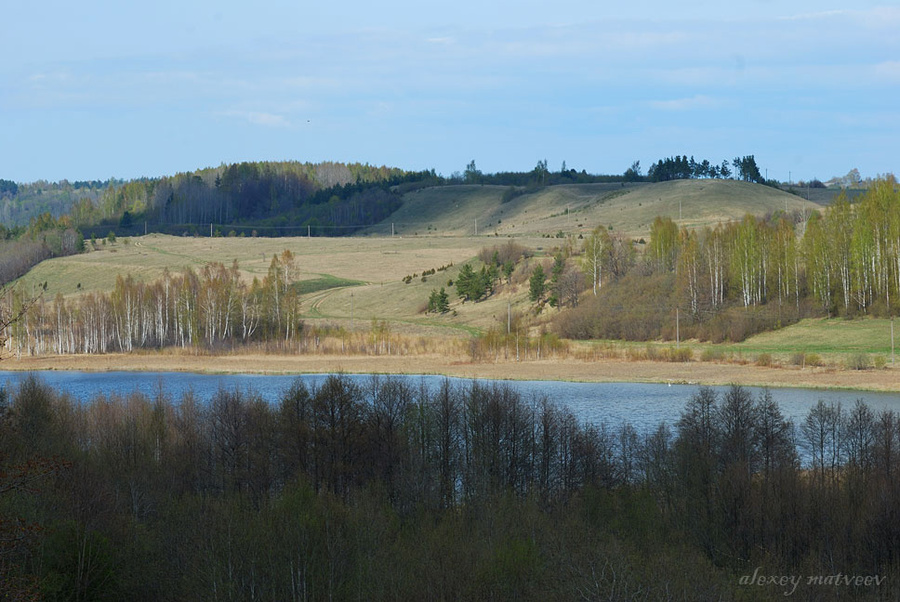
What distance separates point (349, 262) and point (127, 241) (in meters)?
45.2

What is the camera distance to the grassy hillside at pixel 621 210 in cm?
15575

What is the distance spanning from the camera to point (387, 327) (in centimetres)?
9081

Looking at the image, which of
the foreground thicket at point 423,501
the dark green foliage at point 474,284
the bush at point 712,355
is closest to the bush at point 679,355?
the bush at point 712,355

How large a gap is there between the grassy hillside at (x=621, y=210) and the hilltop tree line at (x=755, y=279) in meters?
46.1

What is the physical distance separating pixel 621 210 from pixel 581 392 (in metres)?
112

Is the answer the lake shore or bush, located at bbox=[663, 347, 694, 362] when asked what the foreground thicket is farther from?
bush, located at bbox=[663, 347, 694, 362]

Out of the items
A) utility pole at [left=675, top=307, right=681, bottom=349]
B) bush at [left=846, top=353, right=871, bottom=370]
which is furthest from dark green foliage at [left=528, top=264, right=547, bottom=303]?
bush at [left=846, top=353, right=871, bottom=370]

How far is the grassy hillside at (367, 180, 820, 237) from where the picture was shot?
155750 millimetres

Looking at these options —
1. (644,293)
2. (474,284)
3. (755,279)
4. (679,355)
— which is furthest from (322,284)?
(679,355)

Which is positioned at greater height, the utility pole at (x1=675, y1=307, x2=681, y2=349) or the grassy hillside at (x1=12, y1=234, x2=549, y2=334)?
the grassy hillside at (x1=12, y1=234, x2=549, y2=334)

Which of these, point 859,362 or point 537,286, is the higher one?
point 537,286

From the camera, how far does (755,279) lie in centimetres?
8488

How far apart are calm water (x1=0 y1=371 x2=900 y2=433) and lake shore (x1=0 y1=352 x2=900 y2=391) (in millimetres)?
1848

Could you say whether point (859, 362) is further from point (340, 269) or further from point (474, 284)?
point (340, 269)
